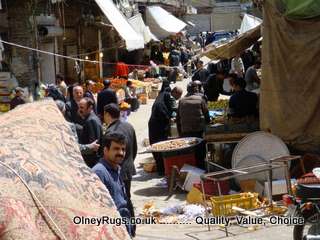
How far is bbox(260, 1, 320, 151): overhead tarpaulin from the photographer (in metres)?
8.98

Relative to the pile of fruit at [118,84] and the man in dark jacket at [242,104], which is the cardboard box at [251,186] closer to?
the man in dark jacket at [242,104]

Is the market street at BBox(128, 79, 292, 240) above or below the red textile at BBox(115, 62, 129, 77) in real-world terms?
below

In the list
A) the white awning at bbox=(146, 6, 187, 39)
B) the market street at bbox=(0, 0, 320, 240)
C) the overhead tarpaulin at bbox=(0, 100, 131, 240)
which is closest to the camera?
the overhead tarpaulin at bbox=(0, 100, 131, 240)

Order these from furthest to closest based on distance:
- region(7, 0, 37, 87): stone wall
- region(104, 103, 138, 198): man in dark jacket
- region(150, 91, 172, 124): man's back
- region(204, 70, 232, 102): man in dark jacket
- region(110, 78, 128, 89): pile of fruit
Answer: region(110, 78, 128, 89): pile of fruit → region(7, 0, 37, 87): stone wall → region(204, 70, 232, 102): man in dark jacket → region(150, 91, 172, 124): man's back → region(104, 103, 138, 198): man in dark jacket

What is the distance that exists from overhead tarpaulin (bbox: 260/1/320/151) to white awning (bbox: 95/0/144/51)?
410 inches

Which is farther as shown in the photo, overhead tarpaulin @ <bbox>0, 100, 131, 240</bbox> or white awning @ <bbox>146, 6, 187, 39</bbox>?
white awning @ <bbox>146, 6, 187, 39</bbox>

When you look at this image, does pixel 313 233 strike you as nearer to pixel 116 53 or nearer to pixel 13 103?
pixel 13 103

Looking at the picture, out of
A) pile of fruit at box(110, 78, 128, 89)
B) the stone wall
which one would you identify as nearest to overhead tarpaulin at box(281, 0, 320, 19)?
the stone wall

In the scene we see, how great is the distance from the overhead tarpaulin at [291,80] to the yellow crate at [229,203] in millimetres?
1846

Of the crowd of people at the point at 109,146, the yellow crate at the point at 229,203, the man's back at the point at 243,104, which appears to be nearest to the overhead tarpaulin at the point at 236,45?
the man's back at the point at 243,104

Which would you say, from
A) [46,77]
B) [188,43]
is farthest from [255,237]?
[188,43]

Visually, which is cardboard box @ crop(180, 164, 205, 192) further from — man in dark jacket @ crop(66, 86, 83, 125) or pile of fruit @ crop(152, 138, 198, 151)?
man in dark jacket @ crop(66, 86, 83, 125)

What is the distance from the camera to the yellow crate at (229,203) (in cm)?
736

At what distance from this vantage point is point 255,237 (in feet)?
22.8
